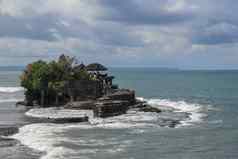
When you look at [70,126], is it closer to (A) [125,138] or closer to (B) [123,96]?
(A) [125,138]

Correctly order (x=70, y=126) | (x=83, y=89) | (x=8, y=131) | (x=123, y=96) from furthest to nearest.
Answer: (x=83, y=89), (x=123, y=96), (x=70, y=126), (x=8, y=131)

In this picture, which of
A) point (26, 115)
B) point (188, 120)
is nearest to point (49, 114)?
point (26, 115)

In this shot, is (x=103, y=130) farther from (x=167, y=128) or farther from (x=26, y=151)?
(x=26, y=151)

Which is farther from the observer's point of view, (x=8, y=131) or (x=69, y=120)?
(x=69, y=120)

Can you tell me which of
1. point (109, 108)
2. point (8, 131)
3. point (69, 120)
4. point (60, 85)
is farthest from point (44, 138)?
point (60, 85)

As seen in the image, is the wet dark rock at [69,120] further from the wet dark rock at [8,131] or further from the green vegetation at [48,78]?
the green vegetation at [48,78]

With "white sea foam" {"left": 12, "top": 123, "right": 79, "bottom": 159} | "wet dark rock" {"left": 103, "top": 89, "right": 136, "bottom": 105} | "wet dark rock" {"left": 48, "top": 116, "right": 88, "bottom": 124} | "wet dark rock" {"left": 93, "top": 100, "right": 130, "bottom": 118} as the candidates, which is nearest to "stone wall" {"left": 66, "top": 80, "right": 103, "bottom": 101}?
"wet dark rock" {"left": 103, "top": 89, "right": 136, "bottom": 105}

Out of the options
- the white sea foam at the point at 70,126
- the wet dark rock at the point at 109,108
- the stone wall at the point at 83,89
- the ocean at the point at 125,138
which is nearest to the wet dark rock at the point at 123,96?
the wet dark rock at the point at 109,108

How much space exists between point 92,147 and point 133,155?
4.62 metres

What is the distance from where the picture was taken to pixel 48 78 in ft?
258

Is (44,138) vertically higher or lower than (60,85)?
lower

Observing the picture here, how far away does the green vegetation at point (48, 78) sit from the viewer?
77.2m

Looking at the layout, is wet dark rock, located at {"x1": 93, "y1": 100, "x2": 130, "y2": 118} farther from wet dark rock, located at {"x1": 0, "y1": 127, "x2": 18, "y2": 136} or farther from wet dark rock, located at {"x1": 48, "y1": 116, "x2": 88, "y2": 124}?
wet dark rock, located at {"x1": 0, "y1": 127, "x2": 18, "y2": 136}

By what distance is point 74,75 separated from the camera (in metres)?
81.0
